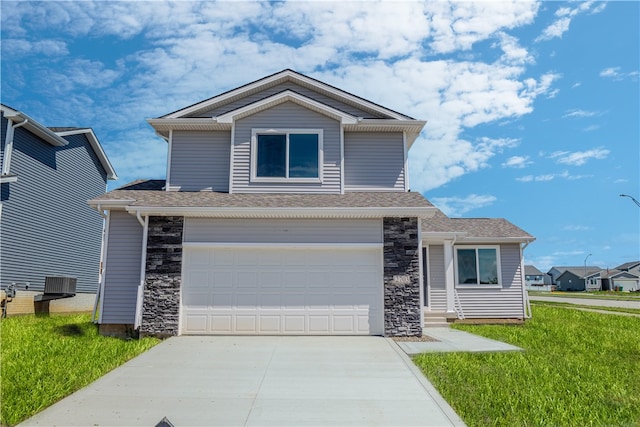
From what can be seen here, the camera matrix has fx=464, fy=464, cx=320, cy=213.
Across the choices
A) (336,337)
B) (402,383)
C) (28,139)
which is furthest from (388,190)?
(28,139)

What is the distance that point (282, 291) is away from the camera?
11.6m

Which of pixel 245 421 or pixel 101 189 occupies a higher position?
pixel 101 189

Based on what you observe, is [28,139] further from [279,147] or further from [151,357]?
[151,357]

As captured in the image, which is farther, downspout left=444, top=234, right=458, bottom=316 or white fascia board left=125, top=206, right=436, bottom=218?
downspout left=444, top=234, right=458, bottom=316

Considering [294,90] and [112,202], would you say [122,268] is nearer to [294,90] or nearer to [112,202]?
[112,202]

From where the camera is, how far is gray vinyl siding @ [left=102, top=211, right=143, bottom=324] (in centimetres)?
1195

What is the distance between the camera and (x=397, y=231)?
11734mm

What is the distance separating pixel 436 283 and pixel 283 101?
7414 mm

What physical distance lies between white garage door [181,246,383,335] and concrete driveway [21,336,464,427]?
1757 mm

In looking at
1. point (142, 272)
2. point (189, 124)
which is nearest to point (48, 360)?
point (142, 272)

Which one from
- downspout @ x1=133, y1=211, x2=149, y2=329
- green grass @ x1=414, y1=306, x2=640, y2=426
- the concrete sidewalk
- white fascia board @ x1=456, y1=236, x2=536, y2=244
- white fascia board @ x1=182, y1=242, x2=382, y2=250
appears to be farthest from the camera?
white fascia board @ x1=456, y1=236, x2=536, y2=244

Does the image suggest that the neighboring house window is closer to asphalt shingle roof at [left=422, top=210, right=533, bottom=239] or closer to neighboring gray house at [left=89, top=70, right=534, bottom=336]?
asphalt shingle roof at [left=422, top=210, right=533, bottom=239]

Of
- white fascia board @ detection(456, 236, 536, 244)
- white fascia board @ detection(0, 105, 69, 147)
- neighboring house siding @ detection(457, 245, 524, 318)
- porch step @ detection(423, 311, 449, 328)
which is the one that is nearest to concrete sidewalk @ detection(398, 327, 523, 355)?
porch step @ detection(423, 311, 449, 328)

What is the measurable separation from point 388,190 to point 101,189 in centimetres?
1488
